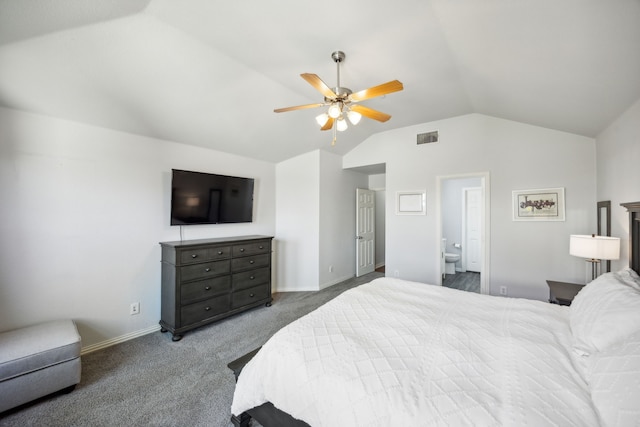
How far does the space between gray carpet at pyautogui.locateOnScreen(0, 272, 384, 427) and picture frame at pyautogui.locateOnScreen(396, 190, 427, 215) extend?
2.82 metres

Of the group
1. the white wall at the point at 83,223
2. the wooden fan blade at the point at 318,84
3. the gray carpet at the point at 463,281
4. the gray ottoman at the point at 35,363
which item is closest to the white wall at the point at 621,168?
the gray carpet at the point at 463,281

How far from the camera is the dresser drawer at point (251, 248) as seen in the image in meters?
3.32

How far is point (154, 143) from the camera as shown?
9.95ft

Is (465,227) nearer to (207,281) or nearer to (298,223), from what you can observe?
(298,223)

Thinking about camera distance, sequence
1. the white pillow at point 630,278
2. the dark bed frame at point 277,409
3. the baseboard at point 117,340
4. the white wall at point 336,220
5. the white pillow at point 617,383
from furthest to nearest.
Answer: the white wall at point 336,220 < the baseboard at point 117,340 < the white pillow at point 630,278 < the dark bed frame at point 277,409 < the white pillow at point 617,383

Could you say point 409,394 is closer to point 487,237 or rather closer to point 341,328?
point 341,328

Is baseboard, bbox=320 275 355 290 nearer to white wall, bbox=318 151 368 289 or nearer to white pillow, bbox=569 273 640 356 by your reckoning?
white wall, bbox=318 151 368 289

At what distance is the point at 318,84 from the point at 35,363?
299cm

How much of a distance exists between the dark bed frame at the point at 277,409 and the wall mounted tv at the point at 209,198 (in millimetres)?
2108

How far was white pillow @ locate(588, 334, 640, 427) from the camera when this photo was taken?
83cm

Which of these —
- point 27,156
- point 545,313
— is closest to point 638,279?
point 545,313

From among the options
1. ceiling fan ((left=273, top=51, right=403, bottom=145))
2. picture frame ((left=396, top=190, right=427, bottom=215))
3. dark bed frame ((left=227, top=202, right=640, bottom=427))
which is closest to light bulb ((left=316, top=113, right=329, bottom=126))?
ceiling fan ((left=273, top=51, right=403, bottom=145))

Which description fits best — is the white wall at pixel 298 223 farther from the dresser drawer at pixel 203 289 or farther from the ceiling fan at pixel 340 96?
the ceiling fan at pixel 340 96

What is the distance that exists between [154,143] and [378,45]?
2.77 m
